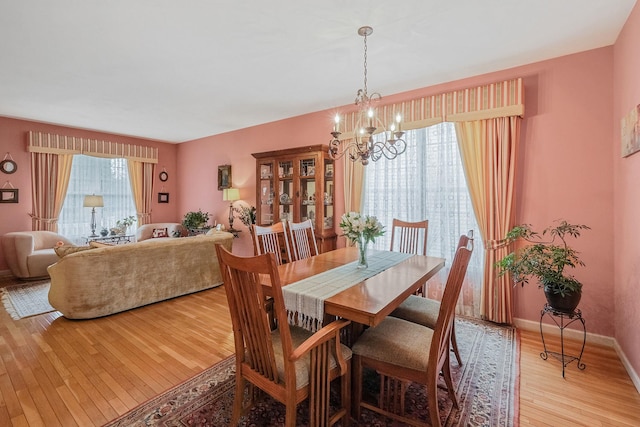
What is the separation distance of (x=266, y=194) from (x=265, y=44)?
8.24ft

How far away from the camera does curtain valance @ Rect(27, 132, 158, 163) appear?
4.97 metres

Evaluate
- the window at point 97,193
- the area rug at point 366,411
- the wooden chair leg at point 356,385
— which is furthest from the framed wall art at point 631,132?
the window at point 97,193

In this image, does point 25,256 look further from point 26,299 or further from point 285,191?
point 285,191

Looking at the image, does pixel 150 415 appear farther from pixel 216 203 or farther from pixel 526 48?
pixel 216 203

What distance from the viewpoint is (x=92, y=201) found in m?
5.25

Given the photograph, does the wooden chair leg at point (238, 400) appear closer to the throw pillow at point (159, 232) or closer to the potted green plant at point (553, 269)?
the potted green plant at point (553, 269)

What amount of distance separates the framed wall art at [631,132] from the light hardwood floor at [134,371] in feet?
5.40

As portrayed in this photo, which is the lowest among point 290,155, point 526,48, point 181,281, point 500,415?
point 500,415

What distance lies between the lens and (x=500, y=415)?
1.79m

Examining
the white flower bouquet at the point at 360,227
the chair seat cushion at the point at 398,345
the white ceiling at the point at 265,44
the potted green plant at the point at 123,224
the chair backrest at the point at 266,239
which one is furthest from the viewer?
the potted green plant at the point at 123,224

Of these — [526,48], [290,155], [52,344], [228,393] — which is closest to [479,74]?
[526,48]

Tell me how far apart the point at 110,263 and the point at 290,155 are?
2573 mm

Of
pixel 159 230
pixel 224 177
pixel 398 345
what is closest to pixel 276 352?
pixel 398 345

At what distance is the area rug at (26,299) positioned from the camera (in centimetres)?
336
